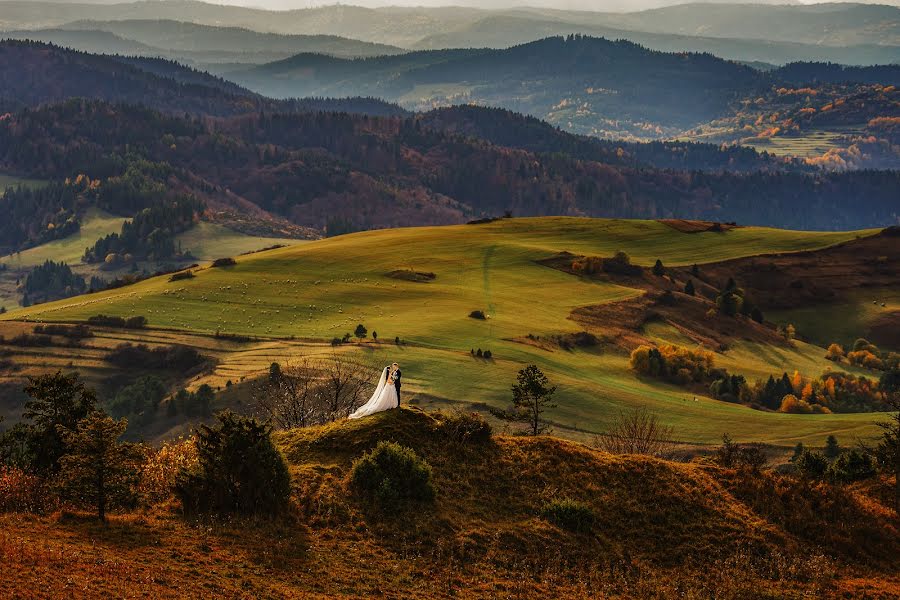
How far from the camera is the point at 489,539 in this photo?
38.1 meters

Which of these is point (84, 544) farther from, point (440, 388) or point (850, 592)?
point (440, 388)

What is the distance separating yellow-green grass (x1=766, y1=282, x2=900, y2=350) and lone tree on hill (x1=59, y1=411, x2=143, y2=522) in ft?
563

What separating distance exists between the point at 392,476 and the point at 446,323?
4138 inches

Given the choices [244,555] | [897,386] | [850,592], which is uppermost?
[244,555]

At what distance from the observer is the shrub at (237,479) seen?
37.4m

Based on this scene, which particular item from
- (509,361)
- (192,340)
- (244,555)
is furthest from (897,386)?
(244,555)

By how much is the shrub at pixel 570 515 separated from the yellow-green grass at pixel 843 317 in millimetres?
158484

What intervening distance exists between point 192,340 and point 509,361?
54.6 m

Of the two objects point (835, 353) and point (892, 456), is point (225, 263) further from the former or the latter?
point (892, 456)

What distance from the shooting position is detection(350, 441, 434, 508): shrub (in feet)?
130

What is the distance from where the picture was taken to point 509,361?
419 ft

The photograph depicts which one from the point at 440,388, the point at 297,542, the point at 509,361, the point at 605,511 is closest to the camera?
the point at 297,542

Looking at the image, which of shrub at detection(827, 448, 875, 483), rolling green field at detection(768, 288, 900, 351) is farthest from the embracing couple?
rolling green field at detection(768, 288, 900, 351)

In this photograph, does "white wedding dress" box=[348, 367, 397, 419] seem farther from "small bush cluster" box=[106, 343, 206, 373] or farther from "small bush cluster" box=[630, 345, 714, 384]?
"small bush cluster" box=[106, 343, 206, 373]
